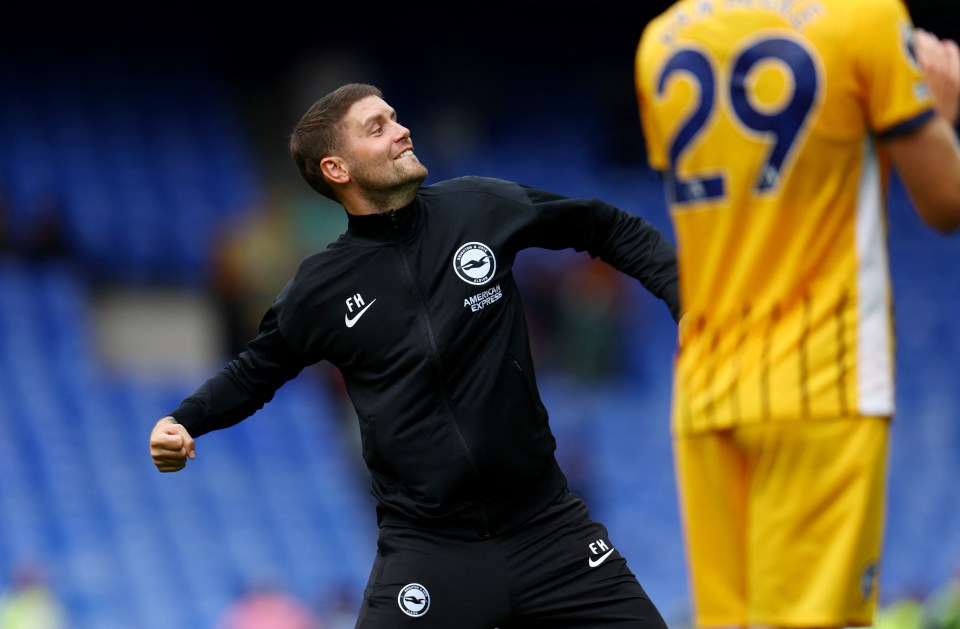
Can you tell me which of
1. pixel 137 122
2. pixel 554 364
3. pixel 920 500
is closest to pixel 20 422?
pixel 137 122

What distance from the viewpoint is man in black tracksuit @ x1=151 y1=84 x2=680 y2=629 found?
15.1ft

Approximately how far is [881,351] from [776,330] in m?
0.23

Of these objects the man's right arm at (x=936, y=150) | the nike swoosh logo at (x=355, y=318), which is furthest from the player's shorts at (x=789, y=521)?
the nike swoosh logo at (x=355, y=318)

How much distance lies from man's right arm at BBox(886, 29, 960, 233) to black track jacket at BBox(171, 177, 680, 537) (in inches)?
47.1

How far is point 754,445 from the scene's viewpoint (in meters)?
3.55

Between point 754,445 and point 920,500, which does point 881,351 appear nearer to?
point 754,445

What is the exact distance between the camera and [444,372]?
4.64m

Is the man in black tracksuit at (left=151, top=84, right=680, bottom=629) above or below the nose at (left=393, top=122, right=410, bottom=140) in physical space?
below

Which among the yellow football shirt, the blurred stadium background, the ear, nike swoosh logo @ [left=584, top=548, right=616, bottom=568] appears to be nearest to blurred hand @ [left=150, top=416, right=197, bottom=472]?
the ear

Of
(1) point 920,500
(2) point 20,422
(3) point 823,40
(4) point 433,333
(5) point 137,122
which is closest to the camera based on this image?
(3) point 823,40

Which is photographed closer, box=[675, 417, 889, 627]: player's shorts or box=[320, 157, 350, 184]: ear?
box=[675, 417, 889, 627]: player's shorts

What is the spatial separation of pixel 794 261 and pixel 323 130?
1.87 m

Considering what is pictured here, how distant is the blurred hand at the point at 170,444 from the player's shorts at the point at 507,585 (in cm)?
70

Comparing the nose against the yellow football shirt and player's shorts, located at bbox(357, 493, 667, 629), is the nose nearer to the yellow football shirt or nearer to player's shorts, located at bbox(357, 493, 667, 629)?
player's shorts, located at bbox(357, 493, 667, 629)
